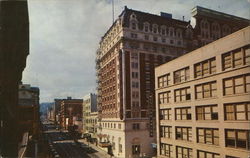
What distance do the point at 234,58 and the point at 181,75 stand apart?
461 inches

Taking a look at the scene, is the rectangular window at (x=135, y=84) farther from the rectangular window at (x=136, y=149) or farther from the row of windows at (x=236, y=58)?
the row of windows at (x=236, y=58)

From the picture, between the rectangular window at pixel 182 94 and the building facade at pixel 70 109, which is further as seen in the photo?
the building facade at pixel 70 109

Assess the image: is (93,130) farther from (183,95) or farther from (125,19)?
(183,95)

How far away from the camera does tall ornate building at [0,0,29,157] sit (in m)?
3.22

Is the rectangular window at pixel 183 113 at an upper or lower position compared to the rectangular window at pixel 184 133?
upper

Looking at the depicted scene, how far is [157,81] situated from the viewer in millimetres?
48250

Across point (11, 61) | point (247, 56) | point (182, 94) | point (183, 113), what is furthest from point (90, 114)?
point (11, 61)

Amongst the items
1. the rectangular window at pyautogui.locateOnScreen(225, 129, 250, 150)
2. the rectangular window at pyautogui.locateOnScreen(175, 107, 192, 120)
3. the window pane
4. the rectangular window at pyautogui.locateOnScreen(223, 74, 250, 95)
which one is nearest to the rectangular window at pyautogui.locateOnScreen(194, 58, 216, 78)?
the rectangular window at pyautogui.locateOnScreen(223, 74, 250, 95)

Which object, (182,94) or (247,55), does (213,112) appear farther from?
(247,55)

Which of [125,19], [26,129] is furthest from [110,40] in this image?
[26,129]

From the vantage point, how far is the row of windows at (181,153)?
33487mm

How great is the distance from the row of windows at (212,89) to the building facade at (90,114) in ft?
217

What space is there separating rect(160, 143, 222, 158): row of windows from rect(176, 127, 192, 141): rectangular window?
1.50m

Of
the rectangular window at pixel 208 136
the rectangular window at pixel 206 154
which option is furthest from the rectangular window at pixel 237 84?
the rectangular window at pixel 206 154
